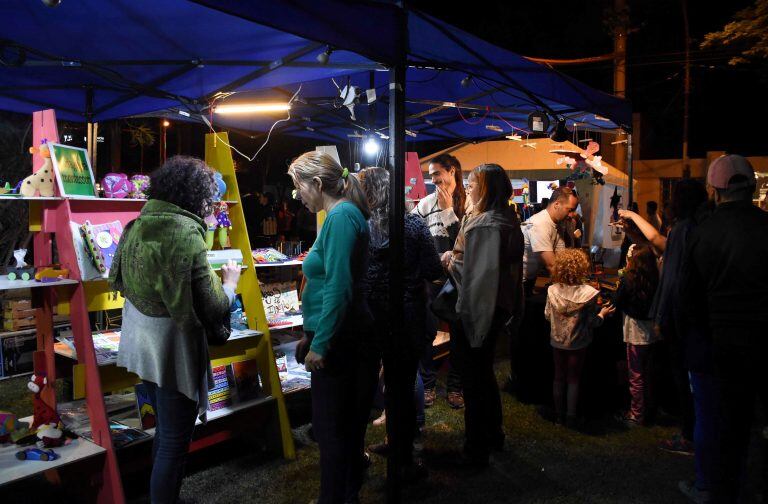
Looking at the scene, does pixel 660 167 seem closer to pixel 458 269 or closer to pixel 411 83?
pixel 411 83

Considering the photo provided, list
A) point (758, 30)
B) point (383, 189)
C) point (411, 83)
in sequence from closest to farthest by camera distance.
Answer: point (383, 189)
point (411, 83)
point (758, 30)

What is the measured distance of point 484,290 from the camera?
10.8 feet

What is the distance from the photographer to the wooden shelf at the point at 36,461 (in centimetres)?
248

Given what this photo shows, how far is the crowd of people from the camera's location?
2.31 meters

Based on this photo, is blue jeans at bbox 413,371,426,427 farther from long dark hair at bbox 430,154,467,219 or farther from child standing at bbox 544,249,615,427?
long dark hair at bbox 430,154,467,219

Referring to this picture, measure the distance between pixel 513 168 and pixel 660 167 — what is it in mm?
10939

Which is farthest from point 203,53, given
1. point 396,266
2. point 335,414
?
point 335,414

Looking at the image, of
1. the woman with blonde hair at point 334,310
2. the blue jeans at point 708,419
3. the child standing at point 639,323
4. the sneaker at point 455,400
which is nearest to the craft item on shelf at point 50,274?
the woman with blonde hair at point 334,310

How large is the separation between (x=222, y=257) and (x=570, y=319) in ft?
8.07

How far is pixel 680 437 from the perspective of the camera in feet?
12.8

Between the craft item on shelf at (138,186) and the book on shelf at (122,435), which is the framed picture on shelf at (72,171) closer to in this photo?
the craft item on shelf at (138,186)

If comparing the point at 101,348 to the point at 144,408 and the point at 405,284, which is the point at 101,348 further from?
the point at 405,284

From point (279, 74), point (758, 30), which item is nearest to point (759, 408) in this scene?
point (279, 74)

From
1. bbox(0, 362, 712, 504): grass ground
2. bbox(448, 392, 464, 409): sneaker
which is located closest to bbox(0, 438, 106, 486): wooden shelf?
bbox(0, 362, 712, 504): grass ground
